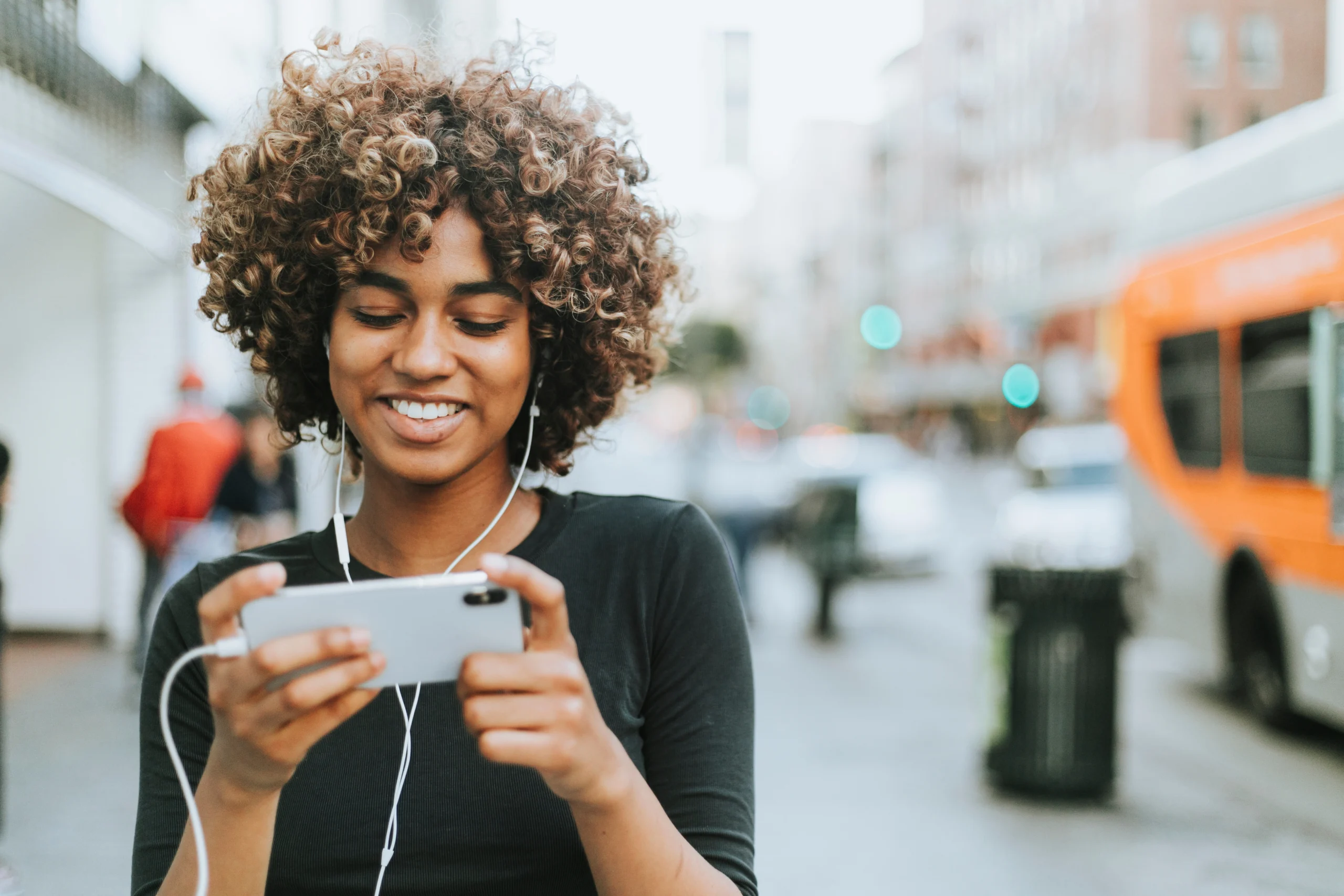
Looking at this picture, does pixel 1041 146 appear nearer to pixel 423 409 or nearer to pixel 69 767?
pixel 69 767

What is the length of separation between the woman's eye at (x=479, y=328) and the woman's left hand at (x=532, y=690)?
0.53 metres

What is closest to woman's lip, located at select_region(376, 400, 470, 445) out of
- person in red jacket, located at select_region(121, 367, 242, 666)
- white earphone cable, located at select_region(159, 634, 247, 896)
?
white earphone cable, located at select_region(159, 634, 247, 896)

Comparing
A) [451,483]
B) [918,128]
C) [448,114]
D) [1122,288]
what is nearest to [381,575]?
[451,483]

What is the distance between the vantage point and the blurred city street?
5441 mm

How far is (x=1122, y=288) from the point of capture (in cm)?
1059

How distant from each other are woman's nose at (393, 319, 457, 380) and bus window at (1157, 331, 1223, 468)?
26.8ft

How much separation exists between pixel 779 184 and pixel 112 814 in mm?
105001

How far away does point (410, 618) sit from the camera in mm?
1200

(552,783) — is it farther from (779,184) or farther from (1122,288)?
(779,184)

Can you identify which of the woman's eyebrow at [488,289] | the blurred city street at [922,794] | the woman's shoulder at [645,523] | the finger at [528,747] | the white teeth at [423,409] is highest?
the woman's eyebrow at [488,289]

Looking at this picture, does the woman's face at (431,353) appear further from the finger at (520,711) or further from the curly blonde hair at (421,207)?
the finger at (520,711)

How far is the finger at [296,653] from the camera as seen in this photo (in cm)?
115

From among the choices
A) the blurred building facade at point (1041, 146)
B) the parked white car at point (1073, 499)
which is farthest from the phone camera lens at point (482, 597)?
the blurred building facade at point (1041, 146)

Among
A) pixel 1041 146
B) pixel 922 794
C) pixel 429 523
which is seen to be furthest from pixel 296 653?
pixel 1041 146
